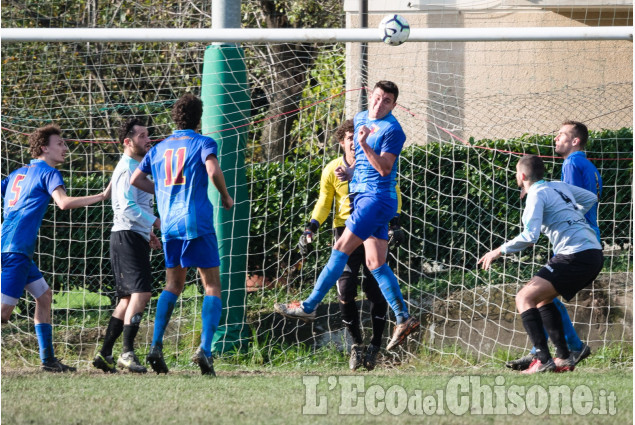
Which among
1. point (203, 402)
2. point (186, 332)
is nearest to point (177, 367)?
point (186, 332)

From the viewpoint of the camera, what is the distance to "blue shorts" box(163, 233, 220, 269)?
575 centimetres

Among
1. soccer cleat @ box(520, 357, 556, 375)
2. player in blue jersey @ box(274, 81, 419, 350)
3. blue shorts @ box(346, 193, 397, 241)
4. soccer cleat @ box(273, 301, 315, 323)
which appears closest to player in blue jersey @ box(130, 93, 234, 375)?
soccer cleat @ box(273, 301, 315, 323)

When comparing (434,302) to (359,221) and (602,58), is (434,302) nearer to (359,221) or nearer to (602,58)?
(359,221)

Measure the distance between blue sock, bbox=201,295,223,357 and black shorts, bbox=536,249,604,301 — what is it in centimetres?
239

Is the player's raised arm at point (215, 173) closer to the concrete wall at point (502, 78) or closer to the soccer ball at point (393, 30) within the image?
the soccer ball at point (393, 30)

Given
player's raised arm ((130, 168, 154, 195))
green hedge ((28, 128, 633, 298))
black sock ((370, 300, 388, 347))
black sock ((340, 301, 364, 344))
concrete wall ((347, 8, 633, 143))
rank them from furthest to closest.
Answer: concrete wall ((347, 8, 633, 143)) → green hedge ((28, 128, 633, 298)) → black sock ((340, 301, 364, 344)) → black sock ((370, 300, 388, 347)) → player's raised arm ((130, 168, 154, 195))

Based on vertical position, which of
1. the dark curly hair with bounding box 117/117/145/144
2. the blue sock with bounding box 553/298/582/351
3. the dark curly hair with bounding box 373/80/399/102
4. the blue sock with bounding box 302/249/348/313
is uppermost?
the dark curly hair with bounding box 373/80/399/102

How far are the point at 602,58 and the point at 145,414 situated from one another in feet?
27.1

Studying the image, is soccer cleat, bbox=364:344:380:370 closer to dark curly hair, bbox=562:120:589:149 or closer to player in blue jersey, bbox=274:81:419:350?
player in blue jersey, bbox=274:81:419:350

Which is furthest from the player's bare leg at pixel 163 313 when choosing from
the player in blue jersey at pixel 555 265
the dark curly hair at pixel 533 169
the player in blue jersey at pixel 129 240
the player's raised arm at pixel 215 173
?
the dark curly hair at pixel 533 169

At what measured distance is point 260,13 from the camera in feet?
43.4

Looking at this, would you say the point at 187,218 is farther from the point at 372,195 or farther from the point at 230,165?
the point at 230,165

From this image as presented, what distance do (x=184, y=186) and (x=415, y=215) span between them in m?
3.23

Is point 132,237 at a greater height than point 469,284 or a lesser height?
greater
